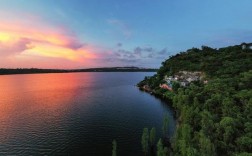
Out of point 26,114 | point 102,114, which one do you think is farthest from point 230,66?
point 26,114

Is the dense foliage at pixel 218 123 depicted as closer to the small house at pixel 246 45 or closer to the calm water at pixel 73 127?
the calm water at pixel 73 127

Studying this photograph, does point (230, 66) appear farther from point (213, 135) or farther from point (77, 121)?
point (77, 121)

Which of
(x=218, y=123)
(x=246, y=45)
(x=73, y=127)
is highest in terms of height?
(x=246, y=45)

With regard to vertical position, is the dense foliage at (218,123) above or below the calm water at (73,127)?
above

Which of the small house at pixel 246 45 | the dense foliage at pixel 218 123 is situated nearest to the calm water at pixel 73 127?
the dense foliage at pixel 218 123

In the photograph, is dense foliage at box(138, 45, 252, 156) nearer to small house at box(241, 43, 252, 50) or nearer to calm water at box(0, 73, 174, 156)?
calm water at box(0, 73, 174, 156)

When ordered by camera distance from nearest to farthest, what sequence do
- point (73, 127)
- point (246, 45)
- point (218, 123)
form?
point (218, 123), point (73, 127), point (246, 45)

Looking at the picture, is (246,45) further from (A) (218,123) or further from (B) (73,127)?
(B) (73,127)

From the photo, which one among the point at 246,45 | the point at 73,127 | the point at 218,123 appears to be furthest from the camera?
the point at 246,45

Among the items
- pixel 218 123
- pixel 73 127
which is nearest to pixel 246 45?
pixel 218 123

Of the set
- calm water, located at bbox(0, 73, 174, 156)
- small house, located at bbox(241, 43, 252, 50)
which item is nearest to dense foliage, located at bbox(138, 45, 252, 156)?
calm water, located at bbox(0, 73, 174, 156)

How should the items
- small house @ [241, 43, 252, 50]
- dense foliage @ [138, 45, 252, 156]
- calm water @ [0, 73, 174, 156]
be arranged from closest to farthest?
dense foliage @ [138, 45, 252, 156] → calm water @ [0, 73, 174, 156] → small house @ [241, 43, 252, 50]

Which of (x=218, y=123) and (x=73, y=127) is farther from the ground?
(x=218, y=123)
